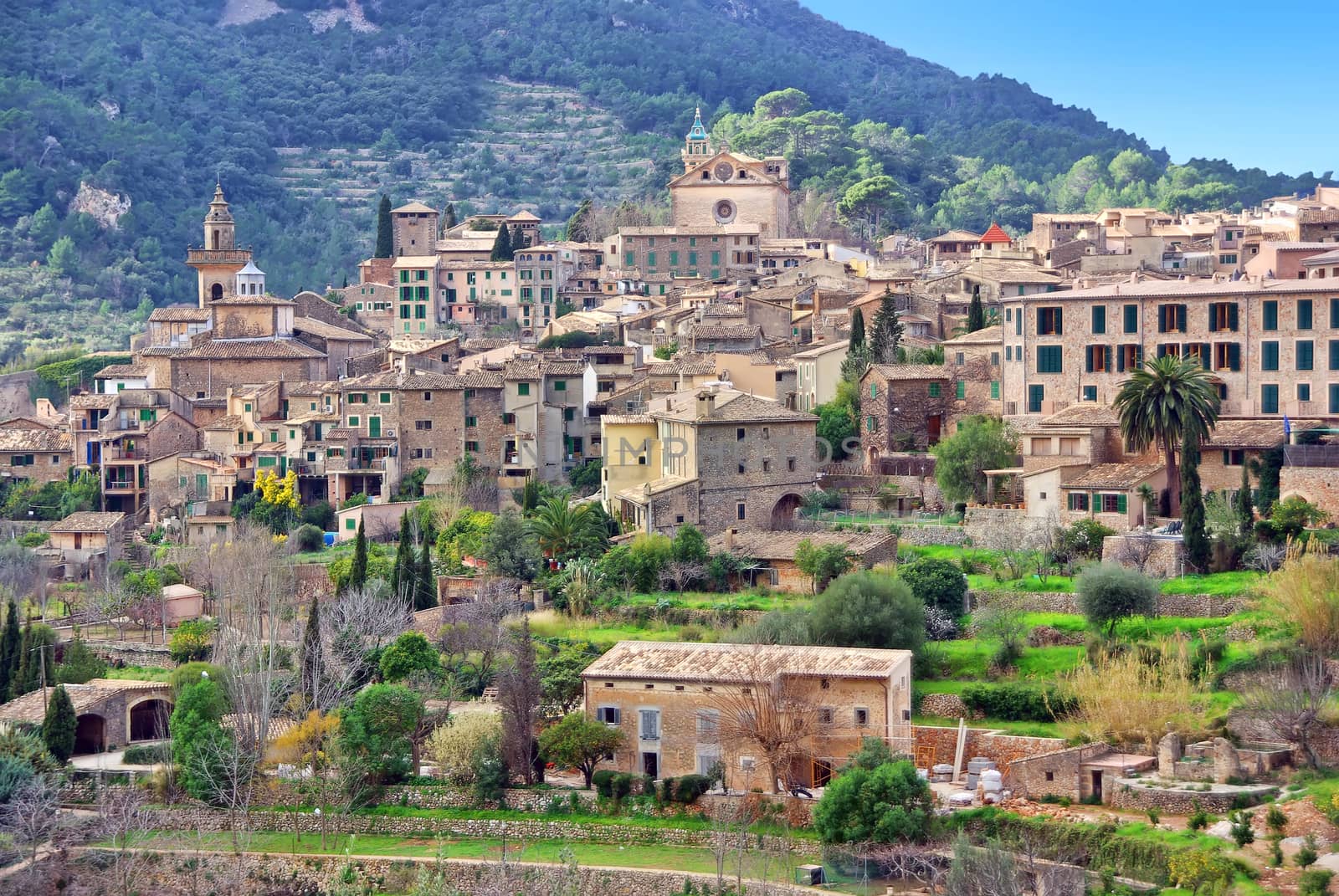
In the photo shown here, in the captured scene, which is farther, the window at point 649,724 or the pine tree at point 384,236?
the pine tree at point 384,236

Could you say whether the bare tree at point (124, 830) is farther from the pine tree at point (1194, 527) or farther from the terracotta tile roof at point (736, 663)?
the pine tree at point (1194, 527)

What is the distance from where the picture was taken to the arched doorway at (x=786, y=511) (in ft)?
170

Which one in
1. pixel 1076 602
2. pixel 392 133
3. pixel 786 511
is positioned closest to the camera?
pixel 1076 602

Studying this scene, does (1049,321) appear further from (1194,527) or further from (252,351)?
(252,351)

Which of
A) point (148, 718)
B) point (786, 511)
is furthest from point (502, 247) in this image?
point (148, 718)

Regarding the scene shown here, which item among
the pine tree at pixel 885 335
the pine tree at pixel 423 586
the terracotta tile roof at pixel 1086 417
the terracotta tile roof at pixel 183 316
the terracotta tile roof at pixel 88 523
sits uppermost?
the terracotta tile roof at pixel 183 316

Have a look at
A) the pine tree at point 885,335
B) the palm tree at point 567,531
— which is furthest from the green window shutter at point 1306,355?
the palm tree at point 567,531

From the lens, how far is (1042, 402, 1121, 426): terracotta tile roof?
4966cm

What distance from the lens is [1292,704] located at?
121ft

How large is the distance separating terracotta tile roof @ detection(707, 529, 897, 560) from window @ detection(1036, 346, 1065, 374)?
21.9 ft

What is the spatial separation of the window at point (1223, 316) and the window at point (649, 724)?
17261 millimetres

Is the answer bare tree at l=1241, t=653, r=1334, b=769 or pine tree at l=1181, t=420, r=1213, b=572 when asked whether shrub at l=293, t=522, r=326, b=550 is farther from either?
bare tree at l=1241, t=653, r=1334, b=769

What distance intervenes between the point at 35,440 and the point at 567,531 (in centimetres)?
2451

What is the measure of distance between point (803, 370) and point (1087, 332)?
32.7ft
